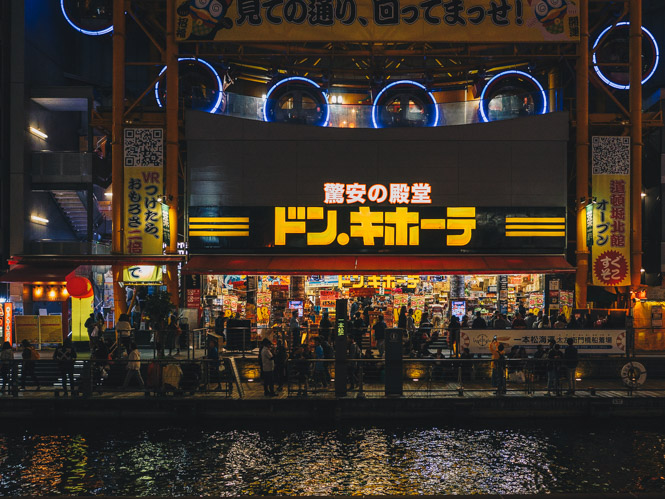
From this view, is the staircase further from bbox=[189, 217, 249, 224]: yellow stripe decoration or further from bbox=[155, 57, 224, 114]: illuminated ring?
bbox=[189, 217, 249, 224]: yellow stripe decoration

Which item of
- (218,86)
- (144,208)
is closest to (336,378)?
(144,208)

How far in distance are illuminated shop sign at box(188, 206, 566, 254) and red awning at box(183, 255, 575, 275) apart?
52cm

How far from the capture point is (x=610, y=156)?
32.6 meters

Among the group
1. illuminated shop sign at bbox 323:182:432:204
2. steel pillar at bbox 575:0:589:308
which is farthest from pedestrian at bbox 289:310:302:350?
steel pillar at bbox 575:0:589:308

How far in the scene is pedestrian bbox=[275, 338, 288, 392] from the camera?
Answer: 73.9 feet

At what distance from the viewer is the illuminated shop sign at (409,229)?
3262cm

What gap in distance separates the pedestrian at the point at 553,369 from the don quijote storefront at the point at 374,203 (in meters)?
10.1

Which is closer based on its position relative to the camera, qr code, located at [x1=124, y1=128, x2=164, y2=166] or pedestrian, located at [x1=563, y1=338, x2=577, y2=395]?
pedestrian, located at [x1=563, y1=338, x2=577, y2=395]

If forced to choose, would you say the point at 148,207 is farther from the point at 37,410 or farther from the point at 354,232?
the point at 37,410

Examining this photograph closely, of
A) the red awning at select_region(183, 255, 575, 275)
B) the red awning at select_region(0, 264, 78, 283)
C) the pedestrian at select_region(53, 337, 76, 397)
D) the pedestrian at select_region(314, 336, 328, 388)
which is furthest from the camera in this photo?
the red awning at select_region(183, 255, 575, 275)

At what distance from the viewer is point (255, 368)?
25.2 m

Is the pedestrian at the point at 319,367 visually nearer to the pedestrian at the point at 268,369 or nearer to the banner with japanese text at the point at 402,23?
the pedestrian at the point at 268,369

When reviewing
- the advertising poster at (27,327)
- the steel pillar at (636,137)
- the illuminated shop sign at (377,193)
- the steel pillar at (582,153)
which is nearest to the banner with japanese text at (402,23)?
the steel pillar at (582,153)

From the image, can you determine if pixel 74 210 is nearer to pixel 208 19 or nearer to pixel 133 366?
pixel 208 19
